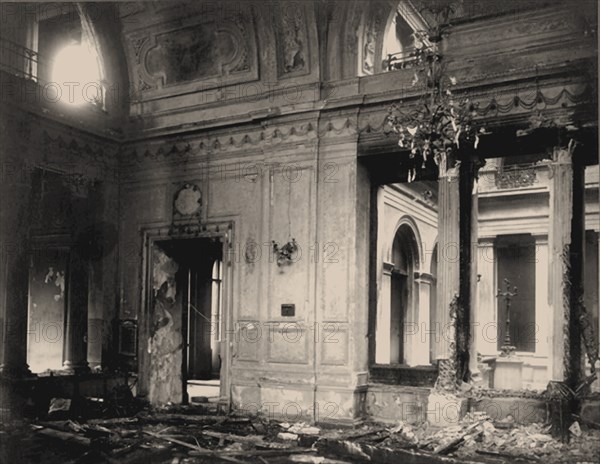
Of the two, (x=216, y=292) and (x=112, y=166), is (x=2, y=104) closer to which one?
(x=112, y=166)

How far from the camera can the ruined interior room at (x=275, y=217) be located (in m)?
8.48

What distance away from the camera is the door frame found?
10703 mm

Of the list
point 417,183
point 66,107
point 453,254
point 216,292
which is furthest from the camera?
point 216,292

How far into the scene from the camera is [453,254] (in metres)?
9.39

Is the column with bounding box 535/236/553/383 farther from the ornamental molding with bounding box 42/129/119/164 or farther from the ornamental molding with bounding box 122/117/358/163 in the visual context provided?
the ornamental molding with bounding box 42/129/119/164

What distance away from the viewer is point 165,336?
11.8 meters

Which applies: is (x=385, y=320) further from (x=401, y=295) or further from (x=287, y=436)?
(x=287, y=436)

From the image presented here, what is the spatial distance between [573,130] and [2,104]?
8.13m

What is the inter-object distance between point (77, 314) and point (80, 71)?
436 cm

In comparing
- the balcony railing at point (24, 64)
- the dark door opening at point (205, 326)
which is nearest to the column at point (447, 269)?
the dark door opening at point (205, 326)

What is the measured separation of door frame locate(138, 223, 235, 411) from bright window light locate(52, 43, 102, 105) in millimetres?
2579

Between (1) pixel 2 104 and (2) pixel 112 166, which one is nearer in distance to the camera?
(1) pixel 2 104

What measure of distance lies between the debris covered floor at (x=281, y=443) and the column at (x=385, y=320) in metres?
3.68

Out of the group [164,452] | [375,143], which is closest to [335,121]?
[375,143]
